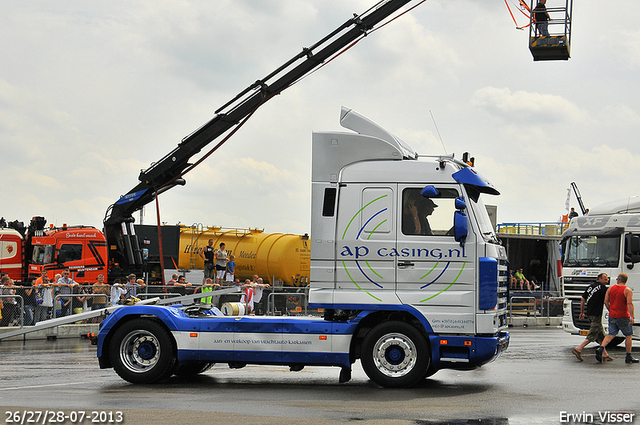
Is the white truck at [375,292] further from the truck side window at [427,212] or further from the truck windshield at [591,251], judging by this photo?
the truck windshield at [591,251]

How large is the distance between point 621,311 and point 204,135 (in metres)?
12.3

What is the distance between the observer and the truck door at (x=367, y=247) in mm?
9844

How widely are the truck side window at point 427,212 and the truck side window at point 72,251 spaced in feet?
57.4

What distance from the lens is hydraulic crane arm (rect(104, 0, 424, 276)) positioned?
1877 centimetres

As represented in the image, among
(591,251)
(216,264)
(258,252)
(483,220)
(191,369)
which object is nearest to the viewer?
(483,220)

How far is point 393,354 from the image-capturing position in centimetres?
980

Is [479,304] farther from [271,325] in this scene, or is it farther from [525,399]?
[271,325]

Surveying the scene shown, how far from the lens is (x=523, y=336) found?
20.9m

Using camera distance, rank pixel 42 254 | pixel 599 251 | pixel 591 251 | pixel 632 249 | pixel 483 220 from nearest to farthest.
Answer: pixel 483 220
pixel 632 249
pixel 599 251
pixel 591 251
pixel 42 254

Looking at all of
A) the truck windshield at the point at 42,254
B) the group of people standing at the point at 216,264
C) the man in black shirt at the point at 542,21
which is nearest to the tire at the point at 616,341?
the man in black shirt at the point at 542,21

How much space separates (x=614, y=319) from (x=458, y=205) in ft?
20.7

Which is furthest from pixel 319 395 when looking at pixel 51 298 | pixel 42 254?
pixel 42 254

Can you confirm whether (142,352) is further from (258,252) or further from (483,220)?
(258,252)

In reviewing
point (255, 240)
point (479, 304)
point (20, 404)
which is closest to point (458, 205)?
point (479, 304)
